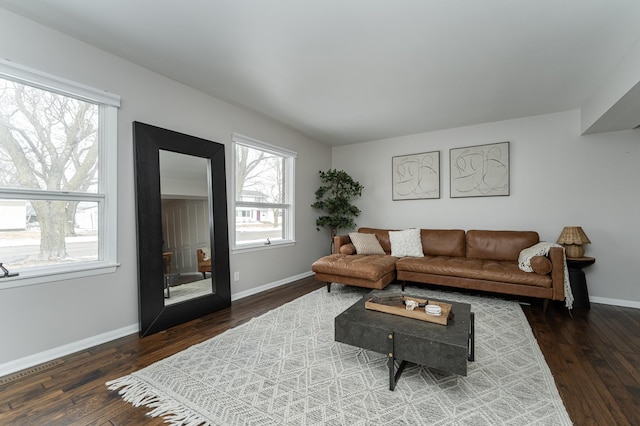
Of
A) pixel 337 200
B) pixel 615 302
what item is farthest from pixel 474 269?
pixel 337 200

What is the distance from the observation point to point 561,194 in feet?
12.5

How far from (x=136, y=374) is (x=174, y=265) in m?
1.18

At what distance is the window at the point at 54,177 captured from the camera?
2.02 metres

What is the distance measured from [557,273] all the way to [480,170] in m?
1.86

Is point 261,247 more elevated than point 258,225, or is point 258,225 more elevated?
point 258,225

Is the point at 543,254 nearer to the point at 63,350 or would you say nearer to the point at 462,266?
the point at 462,266

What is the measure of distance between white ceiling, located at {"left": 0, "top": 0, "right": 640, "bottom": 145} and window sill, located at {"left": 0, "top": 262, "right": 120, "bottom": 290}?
1893mm

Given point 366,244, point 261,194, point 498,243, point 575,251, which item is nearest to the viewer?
point 575,251

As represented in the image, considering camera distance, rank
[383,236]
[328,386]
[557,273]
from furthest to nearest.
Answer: [383,236]
[557,273]
[328,386]

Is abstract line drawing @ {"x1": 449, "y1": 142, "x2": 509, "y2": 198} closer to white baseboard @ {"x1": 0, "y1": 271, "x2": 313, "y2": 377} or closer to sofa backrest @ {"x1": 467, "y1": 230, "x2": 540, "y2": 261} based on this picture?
sofa backrest @ {"x1": 467, "y1": 230, "x2": 540, "y2": 261}

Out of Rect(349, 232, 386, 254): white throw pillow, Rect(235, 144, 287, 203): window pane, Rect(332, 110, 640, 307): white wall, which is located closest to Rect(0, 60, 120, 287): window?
Rect(235, 144, 287, 203): window pane

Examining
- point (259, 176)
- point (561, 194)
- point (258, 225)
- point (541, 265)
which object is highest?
point (259, 176)

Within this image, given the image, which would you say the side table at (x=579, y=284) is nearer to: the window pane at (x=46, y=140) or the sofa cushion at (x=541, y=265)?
the sofa cushion at (x=541, y=265)

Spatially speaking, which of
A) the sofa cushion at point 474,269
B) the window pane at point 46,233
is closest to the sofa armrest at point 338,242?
the sofa cushion at point 474,269
